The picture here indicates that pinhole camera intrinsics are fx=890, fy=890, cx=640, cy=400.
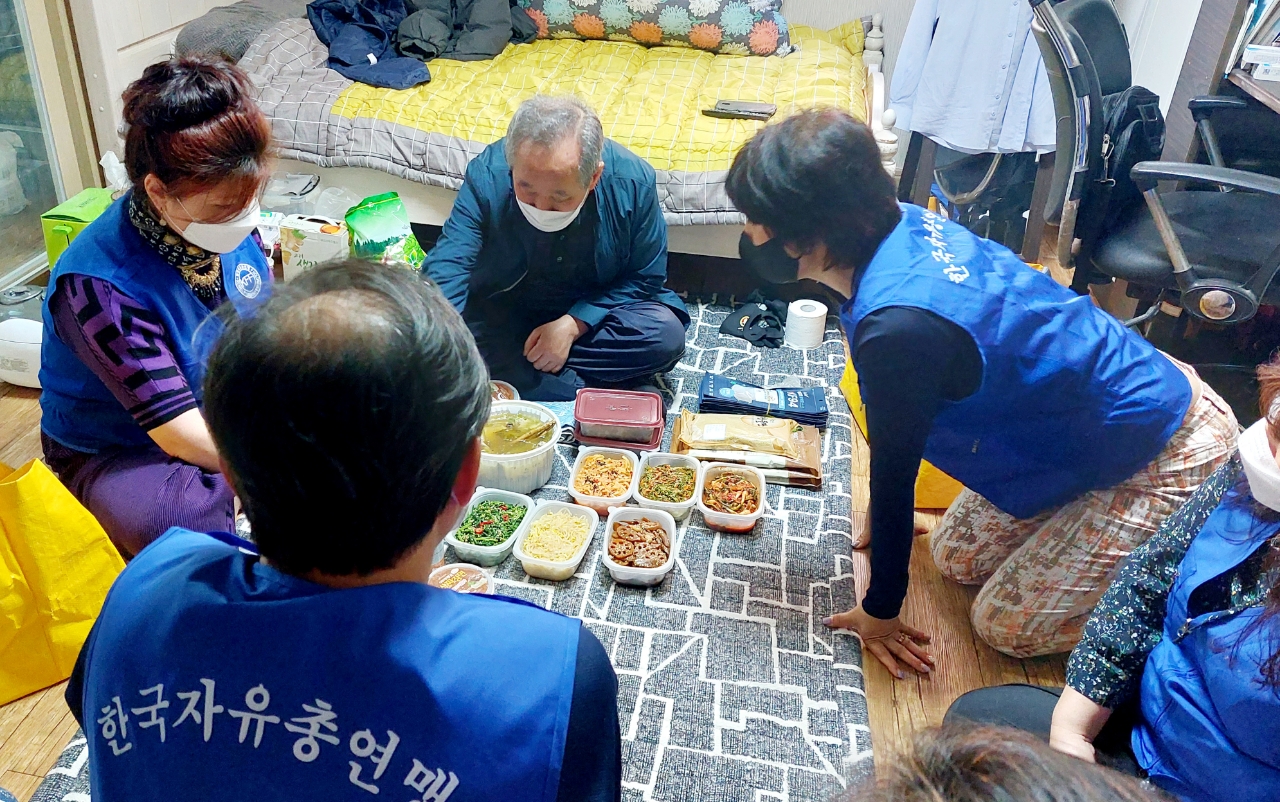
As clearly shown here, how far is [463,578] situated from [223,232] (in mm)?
788

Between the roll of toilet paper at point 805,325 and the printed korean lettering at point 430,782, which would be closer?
the printed korean lettering at point 430,782

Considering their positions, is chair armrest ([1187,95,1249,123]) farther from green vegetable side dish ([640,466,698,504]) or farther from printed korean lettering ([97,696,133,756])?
printed korean lettering ([97,696,133,756])

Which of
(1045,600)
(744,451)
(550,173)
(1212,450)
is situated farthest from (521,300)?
(1212,450)

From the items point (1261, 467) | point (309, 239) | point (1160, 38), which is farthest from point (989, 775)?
point (1160, 38)

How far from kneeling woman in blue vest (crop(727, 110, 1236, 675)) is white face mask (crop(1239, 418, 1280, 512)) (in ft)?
1.52

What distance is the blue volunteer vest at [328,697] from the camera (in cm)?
68

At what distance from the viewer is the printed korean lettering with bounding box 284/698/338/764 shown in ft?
2.23

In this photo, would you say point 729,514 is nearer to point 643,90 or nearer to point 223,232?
point 223,232

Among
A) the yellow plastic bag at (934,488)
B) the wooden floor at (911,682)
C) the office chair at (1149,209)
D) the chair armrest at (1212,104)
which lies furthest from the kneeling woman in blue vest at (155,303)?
the chair armrest at (1212,104)

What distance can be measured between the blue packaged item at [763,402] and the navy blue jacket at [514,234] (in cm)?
36

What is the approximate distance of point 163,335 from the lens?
5.23 feet

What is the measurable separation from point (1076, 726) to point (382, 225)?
7.79ft

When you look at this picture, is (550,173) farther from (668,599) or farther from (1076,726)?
(1076,726)

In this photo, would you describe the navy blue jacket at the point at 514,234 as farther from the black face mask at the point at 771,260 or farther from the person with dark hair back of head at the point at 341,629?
the person with dark hair back of head at the point at 341,629
